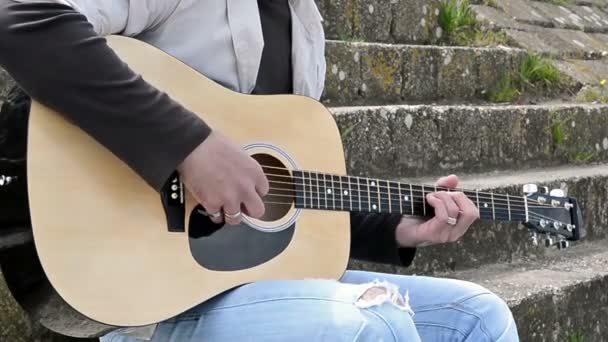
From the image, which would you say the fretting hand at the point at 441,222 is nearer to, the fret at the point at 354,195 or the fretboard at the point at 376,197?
the fretboard at the point at 376,197

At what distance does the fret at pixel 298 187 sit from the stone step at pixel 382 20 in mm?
1684

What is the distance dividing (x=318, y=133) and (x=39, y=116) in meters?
0.58

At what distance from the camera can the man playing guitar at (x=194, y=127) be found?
129 centimetres

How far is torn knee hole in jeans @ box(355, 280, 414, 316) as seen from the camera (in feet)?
4.38

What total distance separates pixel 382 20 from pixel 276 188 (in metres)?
2.08

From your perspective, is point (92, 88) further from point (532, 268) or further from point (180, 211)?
point (532, 268)

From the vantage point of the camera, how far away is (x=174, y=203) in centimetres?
140

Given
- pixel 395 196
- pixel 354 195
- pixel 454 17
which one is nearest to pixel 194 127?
pixel 354 195

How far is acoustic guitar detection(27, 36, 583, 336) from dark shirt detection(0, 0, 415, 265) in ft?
0.15

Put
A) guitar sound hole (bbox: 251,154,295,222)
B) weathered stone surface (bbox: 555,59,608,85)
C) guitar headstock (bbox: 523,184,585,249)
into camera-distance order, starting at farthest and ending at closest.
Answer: weathered stone surface (bbox: 555,59,608,85)
guitar headstock (bbox: 523,184,585,249)
guitar sound hole (bbox: 251,154,295,222)

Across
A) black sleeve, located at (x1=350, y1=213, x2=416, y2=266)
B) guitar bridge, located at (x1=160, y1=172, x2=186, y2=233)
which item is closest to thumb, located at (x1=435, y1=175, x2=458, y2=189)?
black sleeve, located at (x1=350, y1=213, x2=416, y2=266)

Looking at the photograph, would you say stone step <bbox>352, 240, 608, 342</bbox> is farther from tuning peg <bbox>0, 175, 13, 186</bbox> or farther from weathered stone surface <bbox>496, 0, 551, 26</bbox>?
weathered stone surface <bbox>496, 0, 551, 26</bbox>

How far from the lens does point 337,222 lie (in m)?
1.66

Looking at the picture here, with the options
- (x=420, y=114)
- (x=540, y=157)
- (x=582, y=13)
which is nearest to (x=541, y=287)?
(x=420, y=114)
